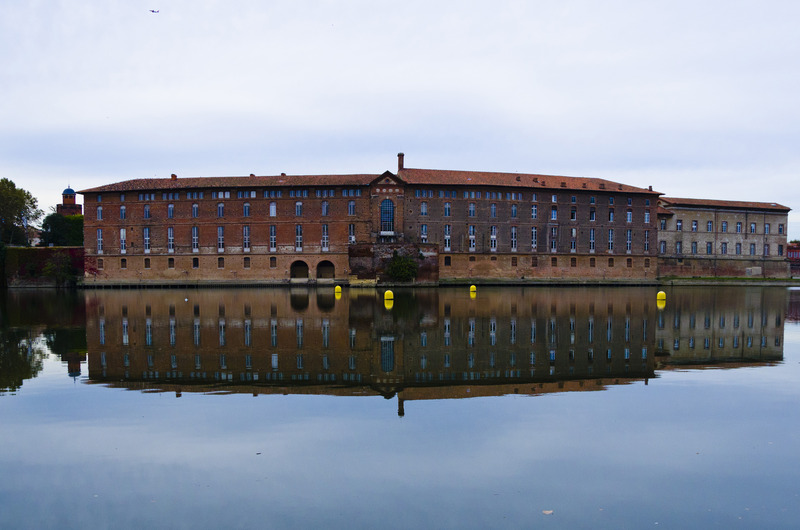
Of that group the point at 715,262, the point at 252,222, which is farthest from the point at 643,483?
the point at 715,262

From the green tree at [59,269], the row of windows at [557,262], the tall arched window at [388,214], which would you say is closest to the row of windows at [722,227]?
the row of windows at [557,262]

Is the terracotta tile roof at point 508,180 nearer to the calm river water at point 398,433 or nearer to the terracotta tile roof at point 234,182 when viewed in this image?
the terracotta tile roof at point 234,182

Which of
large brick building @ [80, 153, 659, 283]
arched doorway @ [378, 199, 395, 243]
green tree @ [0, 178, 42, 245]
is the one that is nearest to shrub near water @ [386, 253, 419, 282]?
large brick building @ [80, 153, 659, 283]

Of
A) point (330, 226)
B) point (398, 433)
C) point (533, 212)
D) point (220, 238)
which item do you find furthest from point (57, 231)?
point (398, 433)

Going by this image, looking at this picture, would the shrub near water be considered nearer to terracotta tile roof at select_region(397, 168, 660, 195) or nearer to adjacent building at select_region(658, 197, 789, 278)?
terracotta tile roof at select_region(397, 168, 660, 195)

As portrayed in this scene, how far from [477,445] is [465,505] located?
178 cm

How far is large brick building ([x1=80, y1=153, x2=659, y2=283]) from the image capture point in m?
58.3

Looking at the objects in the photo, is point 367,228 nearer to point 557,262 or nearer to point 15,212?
point 557,262

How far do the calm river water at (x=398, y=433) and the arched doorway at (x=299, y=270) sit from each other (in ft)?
141

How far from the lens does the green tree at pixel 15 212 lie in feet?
216

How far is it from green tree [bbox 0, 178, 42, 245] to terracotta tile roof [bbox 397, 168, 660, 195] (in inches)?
1853

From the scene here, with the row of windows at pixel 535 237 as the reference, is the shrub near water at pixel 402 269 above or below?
below

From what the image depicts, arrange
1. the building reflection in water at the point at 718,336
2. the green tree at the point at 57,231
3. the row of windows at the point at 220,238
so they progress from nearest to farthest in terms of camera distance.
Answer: the building reflection in water at the point at 718,336, the row of windows at the point at 220,238, the green tree at the point at 57,231

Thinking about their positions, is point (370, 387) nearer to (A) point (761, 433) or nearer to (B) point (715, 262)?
(A) point (761, 433)
